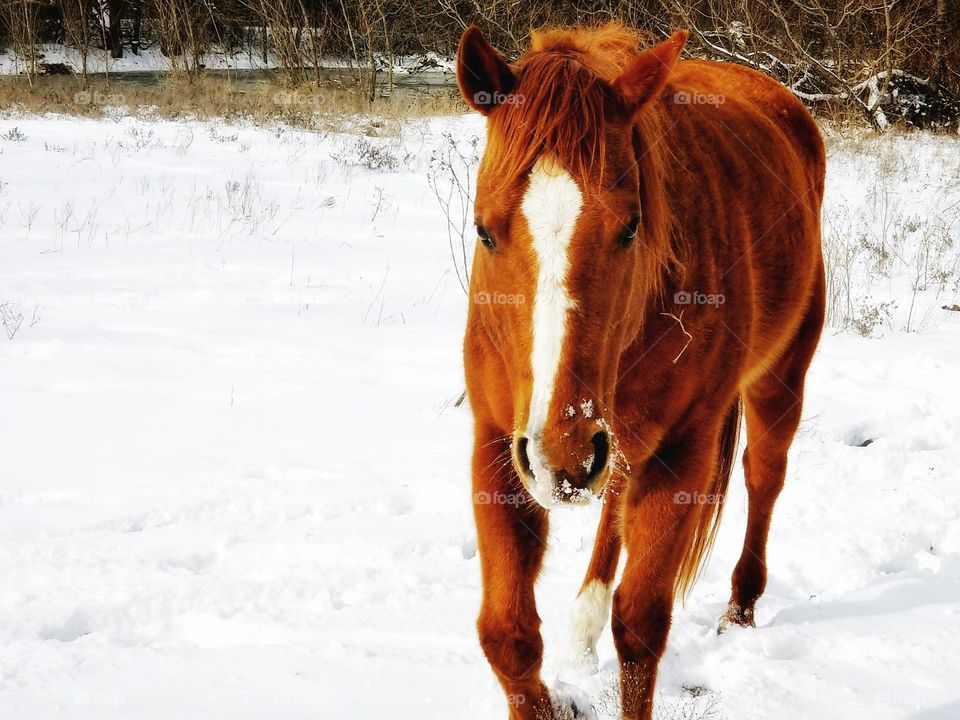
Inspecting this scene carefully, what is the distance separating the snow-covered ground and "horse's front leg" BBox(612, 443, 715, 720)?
0.18 metres

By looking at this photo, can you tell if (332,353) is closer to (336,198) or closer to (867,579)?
(867,579)

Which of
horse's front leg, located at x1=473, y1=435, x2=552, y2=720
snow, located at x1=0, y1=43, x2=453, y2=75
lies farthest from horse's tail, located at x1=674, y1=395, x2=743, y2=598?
snow, located at x1=0, y1=43, x2=453, y2=75

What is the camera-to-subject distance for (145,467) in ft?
11.4

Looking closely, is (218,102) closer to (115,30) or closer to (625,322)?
(115,30)

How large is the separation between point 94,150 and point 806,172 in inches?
405

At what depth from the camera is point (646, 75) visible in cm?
164

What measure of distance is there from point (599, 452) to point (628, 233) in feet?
1.40

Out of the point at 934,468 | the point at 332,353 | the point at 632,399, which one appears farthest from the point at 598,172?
the point at 332,353

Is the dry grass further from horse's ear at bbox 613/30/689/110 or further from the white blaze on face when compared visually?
the white blaze on face


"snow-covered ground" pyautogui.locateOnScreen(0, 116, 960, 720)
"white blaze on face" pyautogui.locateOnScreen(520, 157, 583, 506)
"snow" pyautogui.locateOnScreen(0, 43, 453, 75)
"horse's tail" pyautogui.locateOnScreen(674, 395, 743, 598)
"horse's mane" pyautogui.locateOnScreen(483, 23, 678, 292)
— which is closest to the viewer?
"white blaze on face" pyautogui.locateOnScreen(520, 157, 583, 506)

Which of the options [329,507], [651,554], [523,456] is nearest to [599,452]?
[523,456]

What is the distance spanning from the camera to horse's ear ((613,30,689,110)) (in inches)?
64.2

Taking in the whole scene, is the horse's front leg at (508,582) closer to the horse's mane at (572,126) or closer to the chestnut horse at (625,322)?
the chestnut horse at (625,322)

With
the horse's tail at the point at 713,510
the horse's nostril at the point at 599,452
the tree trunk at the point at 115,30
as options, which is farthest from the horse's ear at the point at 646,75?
the tree trunk at the point at 115,30
